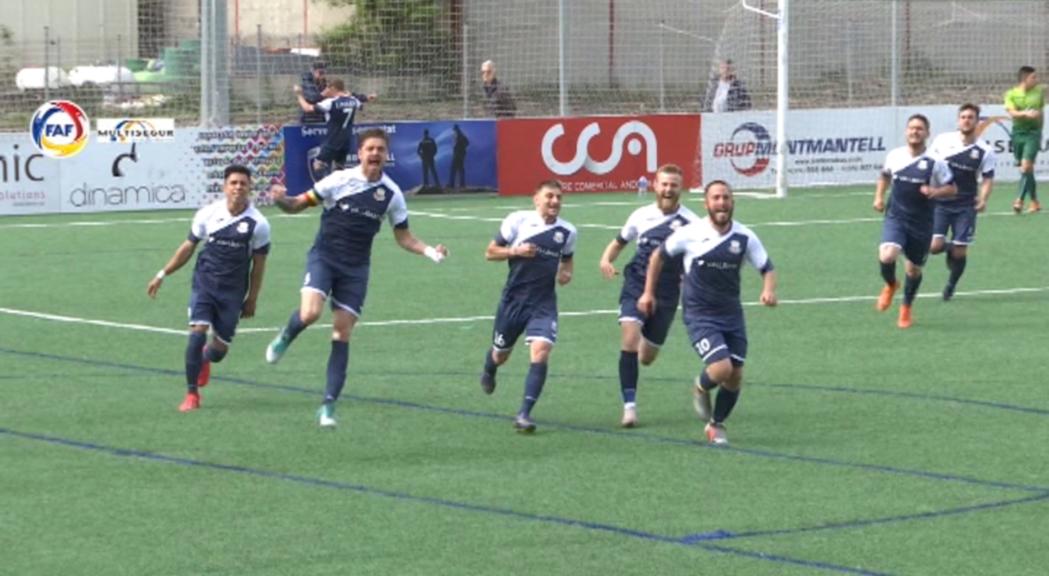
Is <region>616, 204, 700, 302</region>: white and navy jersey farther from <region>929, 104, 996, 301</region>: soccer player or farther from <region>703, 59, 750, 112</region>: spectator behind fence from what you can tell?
<region>703, 59, 750, 112</region>: spectator behind fence

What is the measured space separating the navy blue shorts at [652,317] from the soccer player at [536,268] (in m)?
0.61

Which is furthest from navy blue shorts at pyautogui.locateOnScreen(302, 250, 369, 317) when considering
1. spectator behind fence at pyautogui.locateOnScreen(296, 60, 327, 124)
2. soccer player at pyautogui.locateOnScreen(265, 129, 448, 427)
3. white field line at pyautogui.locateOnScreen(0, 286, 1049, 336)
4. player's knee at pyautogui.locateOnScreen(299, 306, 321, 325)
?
spectator behind fence at pyautogui.locateOnScreen(296, 60, 327, 124)

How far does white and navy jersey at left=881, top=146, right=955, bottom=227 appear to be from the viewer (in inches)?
809

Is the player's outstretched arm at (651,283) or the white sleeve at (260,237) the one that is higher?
the white sleeve at (260,237)

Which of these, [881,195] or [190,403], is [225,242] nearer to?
[190,403]

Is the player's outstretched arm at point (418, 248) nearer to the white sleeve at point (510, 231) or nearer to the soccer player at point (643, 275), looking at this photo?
the white sleeve at point (510, 231)

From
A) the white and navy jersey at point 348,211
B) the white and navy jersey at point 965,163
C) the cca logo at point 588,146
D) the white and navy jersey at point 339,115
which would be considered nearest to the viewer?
the white and navy jersey at point 348,211

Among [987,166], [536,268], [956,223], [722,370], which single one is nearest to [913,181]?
[956,223]

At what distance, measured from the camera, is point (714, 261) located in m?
14.2

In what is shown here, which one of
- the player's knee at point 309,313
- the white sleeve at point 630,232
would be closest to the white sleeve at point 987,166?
the white sleeve at point 630,232

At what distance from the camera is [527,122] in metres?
35.2

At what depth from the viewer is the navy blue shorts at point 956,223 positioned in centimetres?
2209

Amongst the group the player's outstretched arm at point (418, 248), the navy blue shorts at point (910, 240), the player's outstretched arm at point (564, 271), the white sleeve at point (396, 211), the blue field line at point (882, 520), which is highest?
the white sleeve at point (396, 211)

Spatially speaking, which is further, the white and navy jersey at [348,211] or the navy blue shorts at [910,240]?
the navy blue shorts at [910,240]
